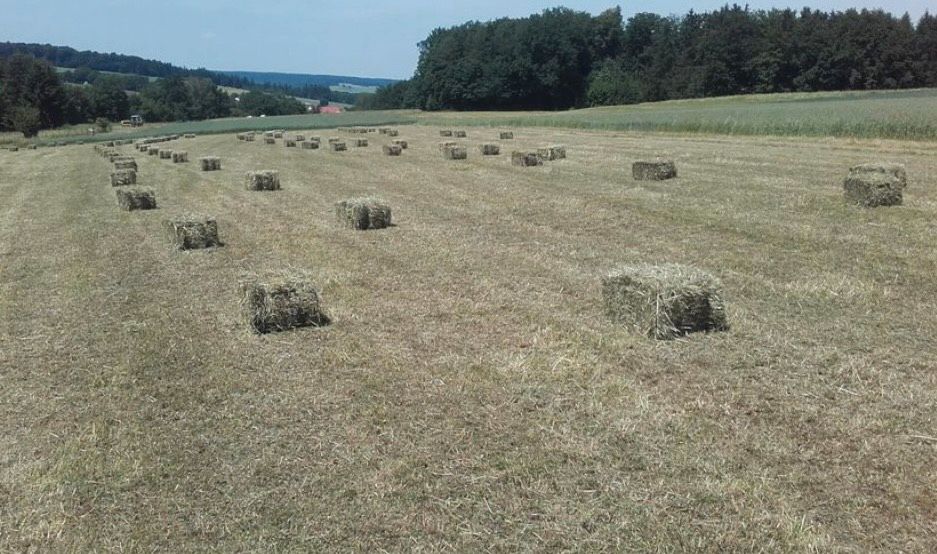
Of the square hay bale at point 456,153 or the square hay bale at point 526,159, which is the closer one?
the square hay bale at point 526,159

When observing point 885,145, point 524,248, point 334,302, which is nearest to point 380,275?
point 334,302

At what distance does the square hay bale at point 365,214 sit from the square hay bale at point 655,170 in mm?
7837

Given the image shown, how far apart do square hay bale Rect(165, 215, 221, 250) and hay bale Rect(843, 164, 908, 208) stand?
41.8ft

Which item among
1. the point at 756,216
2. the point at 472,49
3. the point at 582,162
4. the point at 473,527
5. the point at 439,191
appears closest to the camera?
the point at 473,527

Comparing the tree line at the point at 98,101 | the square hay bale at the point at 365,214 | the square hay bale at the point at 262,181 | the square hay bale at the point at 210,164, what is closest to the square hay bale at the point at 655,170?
the square hay bale at the point at 365,214

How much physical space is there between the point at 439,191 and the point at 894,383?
15.2 metres

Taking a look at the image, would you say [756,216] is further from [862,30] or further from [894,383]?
[862,30]

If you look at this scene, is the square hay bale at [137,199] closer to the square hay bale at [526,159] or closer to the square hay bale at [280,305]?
the square hay bale at [526,159]

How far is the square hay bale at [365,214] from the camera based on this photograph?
15.3m

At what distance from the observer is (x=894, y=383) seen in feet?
21.6

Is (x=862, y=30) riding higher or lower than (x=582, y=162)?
higher

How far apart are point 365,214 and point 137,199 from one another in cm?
772

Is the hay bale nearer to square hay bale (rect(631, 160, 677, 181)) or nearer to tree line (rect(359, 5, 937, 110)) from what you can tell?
square hay bale (rect(631, 160, 677, 181))

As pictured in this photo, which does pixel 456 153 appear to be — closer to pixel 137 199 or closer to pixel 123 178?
pixel 123 178
